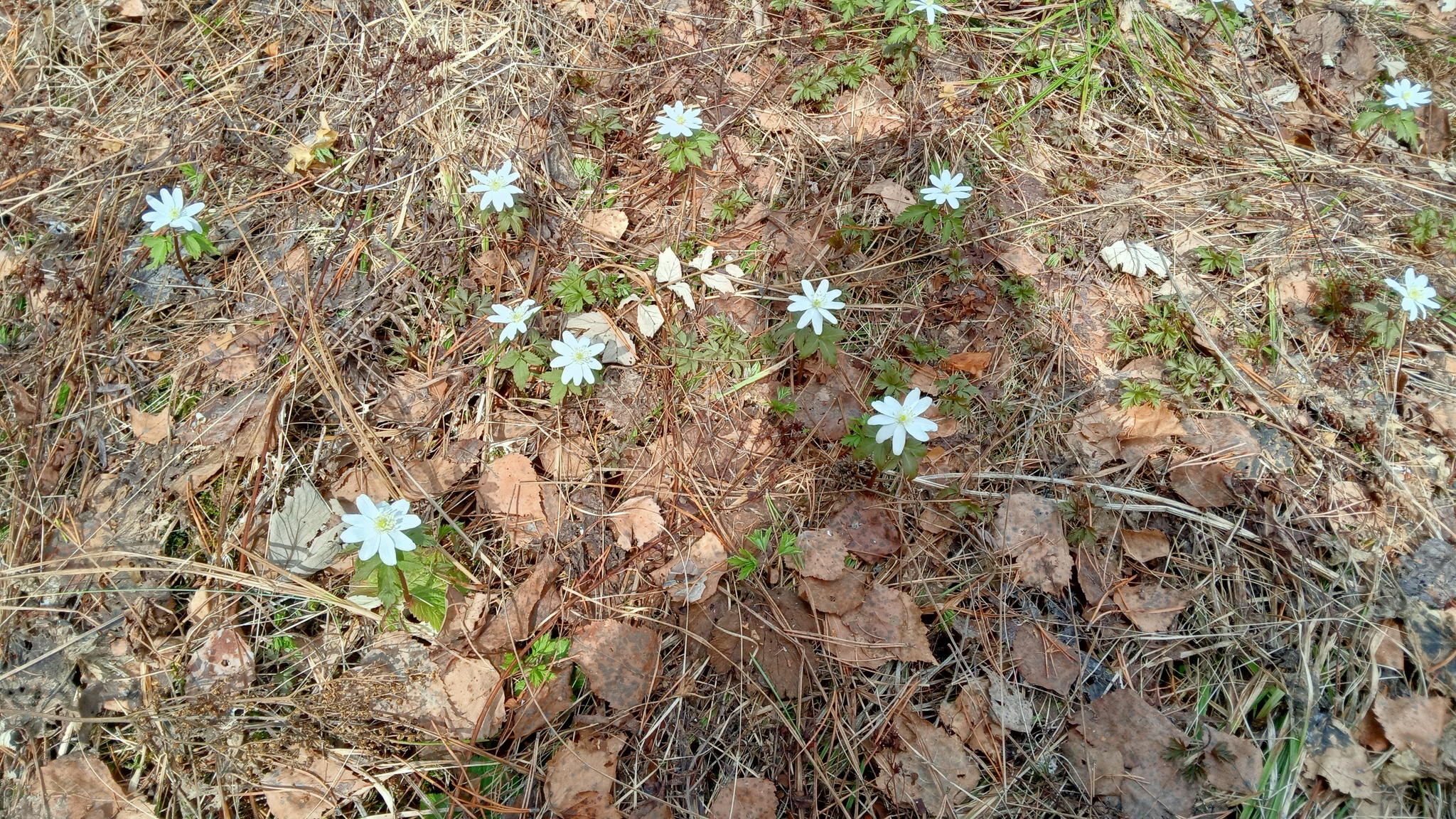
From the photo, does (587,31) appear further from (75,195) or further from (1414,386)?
(1414,386)

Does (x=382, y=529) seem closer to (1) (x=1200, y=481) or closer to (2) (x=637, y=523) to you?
(2) (x=637, y=523)

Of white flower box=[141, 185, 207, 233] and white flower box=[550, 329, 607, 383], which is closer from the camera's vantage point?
white flower box=[550, 329, 607, 383]

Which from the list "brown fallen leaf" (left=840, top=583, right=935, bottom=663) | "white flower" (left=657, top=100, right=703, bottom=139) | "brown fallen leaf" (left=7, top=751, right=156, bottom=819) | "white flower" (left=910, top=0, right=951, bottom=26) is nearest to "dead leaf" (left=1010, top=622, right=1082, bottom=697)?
"brown fallen leaf" (left=840, top=583, right=935, bottom=663)

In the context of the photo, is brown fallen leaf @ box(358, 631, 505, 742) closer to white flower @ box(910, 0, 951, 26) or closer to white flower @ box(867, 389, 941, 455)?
white flower @ box(867, 389, 941, 455)

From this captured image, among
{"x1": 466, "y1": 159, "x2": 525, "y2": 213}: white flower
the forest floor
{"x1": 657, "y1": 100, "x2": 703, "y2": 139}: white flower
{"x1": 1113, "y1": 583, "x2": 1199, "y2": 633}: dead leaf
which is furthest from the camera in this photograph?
{"x1": 657, "y1": 100, "x2": 703, "y2": 139}: white flower

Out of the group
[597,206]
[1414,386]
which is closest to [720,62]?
[597,206]

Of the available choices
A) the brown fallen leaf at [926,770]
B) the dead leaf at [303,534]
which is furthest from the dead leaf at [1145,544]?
the dead leaf at [303,534]
